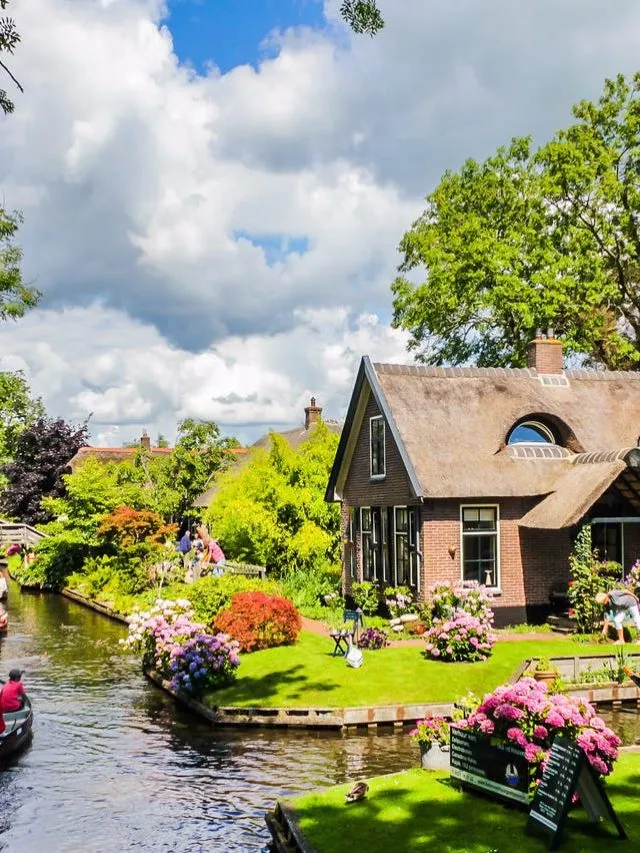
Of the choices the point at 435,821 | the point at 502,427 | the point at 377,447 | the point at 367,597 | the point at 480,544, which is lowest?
the point at 435,821

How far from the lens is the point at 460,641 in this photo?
70.5 feet

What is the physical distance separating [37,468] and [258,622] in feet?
143

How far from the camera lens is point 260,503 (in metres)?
36.4

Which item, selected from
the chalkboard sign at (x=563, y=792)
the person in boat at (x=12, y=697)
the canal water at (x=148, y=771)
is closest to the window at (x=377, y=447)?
the canal water at (x=148, y=771)

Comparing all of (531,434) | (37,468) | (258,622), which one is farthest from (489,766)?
(37,468)

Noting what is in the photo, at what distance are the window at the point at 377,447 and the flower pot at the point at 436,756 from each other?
1662 cm

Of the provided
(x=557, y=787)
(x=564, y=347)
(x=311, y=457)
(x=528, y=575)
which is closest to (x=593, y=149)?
(x=564, y=347)

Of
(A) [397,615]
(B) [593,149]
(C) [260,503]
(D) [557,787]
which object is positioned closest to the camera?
(D) [557,787]

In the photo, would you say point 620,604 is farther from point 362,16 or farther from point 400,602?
point 362,16

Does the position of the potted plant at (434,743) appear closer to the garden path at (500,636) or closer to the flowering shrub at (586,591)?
the garden path at (500,636)

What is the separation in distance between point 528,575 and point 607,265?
19987 millimetres

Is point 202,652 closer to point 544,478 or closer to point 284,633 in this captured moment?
point 284,633

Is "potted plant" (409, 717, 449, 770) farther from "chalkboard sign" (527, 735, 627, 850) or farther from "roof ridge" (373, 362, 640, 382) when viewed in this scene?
"roof ridge" (373, 362, 640, 382)

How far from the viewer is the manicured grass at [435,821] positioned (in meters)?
10.5
